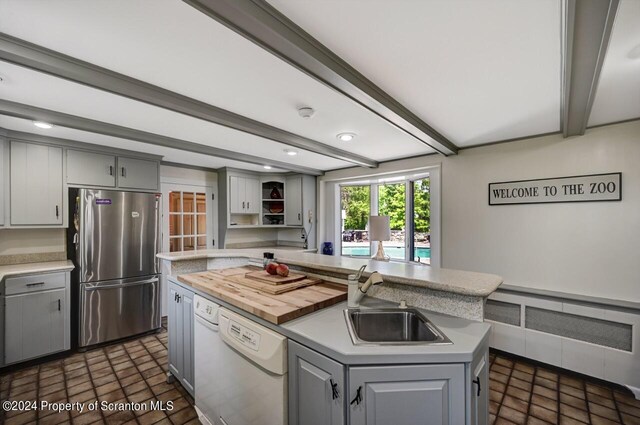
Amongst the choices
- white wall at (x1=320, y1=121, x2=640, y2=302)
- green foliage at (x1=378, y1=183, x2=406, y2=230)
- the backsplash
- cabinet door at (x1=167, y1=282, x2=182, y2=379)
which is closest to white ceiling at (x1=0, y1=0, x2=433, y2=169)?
cabinet door at (x1=167, y1=282, x2=182, y2=379)

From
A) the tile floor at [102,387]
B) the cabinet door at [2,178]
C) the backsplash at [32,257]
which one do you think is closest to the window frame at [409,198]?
the tile floor at [102,387]

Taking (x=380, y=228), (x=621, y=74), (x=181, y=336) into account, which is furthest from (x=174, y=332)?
(x=621, y=74)

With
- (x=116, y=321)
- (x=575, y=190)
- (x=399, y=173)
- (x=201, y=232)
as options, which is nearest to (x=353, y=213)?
(x=399, y=173)

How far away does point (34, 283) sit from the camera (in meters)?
2.71

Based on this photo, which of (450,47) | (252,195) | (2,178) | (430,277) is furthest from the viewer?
(252,195)

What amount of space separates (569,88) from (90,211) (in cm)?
437

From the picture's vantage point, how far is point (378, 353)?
1112 mm

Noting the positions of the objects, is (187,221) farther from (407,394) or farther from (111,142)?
(407,394)

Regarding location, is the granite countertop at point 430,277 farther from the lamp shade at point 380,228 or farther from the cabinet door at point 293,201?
the cabinet door at point 293,201

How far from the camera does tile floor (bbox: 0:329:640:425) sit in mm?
2021

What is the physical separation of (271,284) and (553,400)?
2486 millimetres

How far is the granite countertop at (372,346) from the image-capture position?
1.11m

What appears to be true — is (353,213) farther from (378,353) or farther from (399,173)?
(378,353)

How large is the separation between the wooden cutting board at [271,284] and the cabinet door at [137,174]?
212 centimetres
